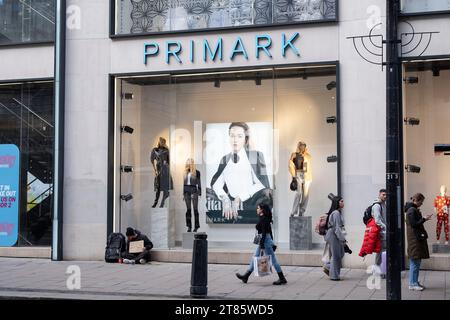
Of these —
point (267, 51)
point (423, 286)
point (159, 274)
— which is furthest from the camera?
point (267, 51)

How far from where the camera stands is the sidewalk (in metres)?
11.2

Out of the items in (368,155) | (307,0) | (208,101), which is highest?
(307,0)

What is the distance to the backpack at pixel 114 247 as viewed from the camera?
50.3 ft

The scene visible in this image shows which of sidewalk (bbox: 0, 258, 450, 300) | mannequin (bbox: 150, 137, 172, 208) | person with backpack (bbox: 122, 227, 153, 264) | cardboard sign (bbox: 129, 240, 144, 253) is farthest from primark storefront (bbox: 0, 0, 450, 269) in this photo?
sidewalk (bbox: 0, 258, 450, 300)

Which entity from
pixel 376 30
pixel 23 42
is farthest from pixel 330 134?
pixel 23 42

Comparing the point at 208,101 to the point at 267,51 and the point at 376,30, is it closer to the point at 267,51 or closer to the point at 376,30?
the point at 267,51

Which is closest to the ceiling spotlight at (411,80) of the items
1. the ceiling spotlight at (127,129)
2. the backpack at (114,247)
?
the ceiling spotlight at (127,129)

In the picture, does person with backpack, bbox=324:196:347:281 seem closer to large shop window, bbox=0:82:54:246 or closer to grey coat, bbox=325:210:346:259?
grey coat, bbox=325:210:346:259

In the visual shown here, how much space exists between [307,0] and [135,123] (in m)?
5.38

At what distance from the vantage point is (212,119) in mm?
17203

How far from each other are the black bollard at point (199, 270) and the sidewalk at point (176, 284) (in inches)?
8.2

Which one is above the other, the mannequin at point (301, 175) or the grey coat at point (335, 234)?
the mannequin at point (301, 175)

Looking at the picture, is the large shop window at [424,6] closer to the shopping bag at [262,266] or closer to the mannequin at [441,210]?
the mannequin at [441,210]

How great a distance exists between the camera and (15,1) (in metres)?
17.1
